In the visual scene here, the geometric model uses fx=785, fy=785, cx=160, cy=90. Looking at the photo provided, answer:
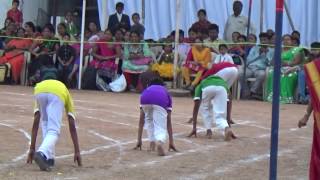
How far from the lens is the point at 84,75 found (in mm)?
19125

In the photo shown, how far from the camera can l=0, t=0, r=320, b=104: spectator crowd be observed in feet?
58.1

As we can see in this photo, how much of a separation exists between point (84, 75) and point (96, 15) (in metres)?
4.39

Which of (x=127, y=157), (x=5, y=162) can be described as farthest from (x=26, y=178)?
(x=127, y=157)

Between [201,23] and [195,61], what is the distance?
69.8 inches

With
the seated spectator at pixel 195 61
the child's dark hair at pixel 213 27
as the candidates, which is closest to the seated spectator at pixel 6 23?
the seated spectator at pixel 195 61

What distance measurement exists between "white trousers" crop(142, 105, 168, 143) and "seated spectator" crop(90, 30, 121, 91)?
8964 mm

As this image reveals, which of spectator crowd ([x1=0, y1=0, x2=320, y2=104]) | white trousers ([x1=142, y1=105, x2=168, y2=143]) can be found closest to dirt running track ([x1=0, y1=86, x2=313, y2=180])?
white trousers ([x1=142, y1=105, x2=168, y2=143])

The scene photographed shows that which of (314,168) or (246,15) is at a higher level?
(246,15)

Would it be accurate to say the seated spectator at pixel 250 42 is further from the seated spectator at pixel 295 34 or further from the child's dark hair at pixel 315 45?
→ the child's dark hair at pixel 315 45

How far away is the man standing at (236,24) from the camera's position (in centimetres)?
1911

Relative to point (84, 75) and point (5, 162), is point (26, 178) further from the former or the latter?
point (84, 75)

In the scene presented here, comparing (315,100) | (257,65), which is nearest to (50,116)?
(315,100)

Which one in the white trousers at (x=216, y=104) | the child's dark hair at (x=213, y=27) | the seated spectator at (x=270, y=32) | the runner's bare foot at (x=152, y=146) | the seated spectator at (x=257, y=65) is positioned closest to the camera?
the runner's bare foot at (x=152, y=146)

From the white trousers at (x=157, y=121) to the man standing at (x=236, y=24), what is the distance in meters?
9.41
